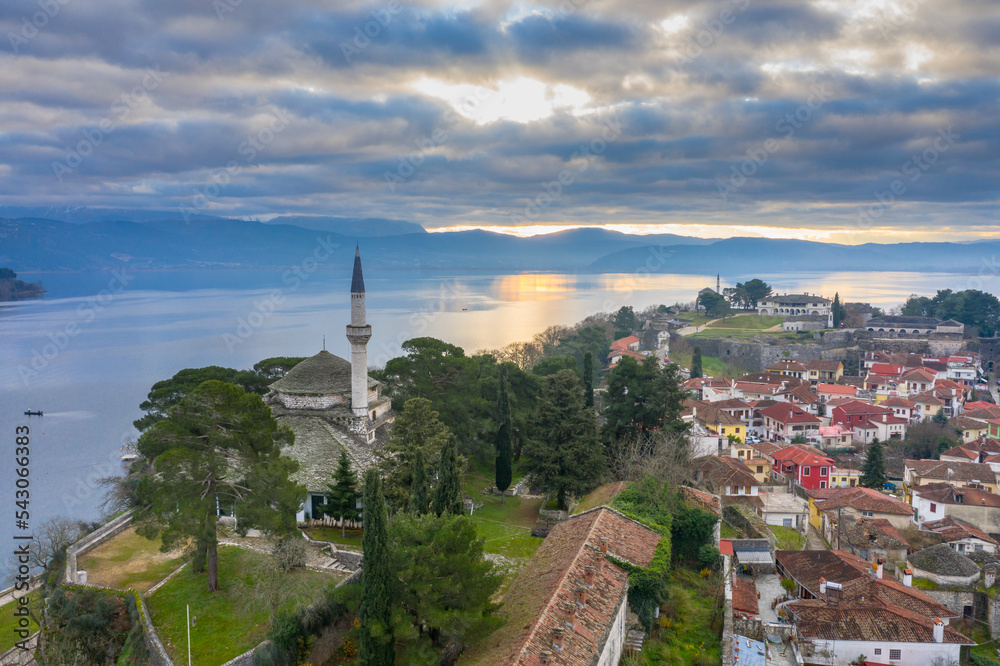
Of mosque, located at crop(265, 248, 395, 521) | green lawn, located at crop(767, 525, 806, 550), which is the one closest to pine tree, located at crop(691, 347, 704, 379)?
green lawn, located at crop(767, 525, 806, 550)

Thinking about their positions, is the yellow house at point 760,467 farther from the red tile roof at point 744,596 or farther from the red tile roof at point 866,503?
the red tile roof at point 744,596

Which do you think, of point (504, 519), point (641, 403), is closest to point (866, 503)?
point (641, 403)

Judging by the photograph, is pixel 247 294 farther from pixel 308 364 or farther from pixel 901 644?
pixel 901 644

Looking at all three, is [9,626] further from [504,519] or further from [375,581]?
[504,519]
